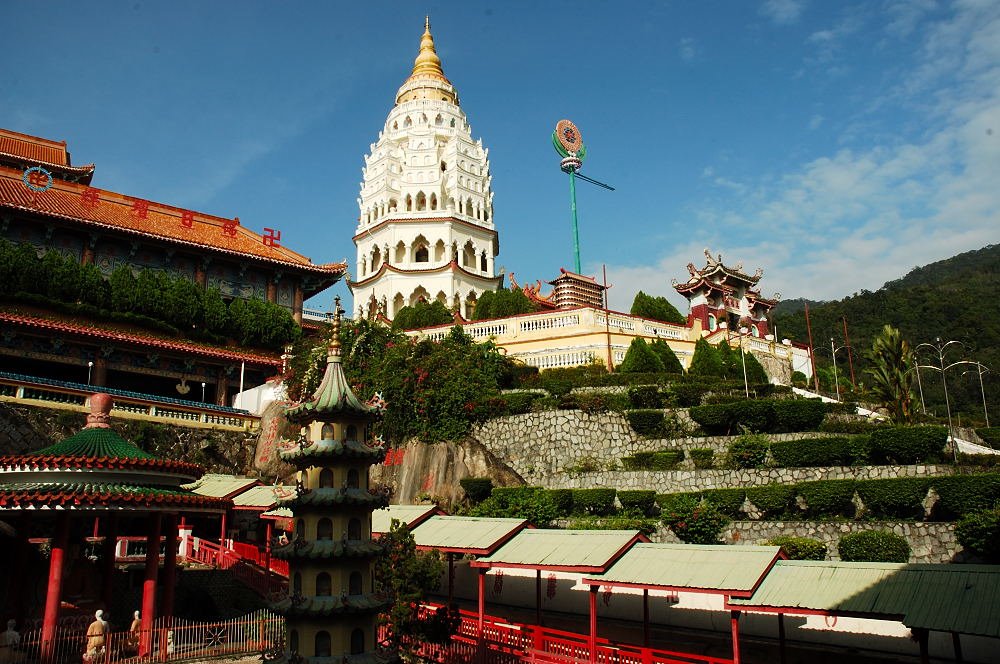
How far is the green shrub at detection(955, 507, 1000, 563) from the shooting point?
21125 millimetres

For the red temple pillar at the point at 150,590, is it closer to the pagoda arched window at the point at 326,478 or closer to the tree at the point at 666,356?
the pagoda arched window at the point at 326,478

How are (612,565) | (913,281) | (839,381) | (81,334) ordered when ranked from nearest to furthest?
1. (612,565)
2. (81,334)
3. (839,381)
4. (913,281)

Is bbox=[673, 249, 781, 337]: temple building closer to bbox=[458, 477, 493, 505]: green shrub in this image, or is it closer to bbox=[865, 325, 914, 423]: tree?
bbox=[865, 325, 914, 423]: tree

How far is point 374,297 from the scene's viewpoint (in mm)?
56406

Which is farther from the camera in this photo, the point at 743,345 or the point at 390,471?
Result: the point at 743,345

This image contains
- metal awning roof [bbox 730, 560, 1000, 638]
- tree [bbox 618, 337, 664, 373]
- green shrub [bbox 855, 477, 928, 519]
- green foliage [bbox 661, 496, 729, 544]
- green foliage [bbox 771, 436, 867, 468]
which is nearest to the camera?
metal awning roof [bbox 730, 560, 1000, 638]

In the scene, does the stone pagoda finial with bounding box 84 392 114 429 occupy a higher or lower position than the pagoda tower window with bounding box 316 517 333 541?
higher

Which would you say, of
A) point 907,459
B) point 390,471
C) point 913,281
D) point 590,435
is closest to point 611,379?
point 590,435

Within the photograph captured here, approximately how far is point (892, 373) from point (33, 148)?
54.5m

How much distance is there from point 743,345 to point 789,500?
19063 millimetres

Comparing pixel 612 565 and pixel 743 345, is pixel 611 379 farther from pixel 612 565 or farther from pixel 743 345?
pixel 612 565

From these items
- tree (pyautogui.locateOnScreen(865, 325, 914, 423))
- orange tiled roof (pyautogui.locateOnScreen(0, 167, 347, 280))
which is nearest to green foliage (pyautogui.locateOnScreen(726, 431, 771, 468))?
tree (pyautogui.locateOnScreen(865, 325, 914, 423))

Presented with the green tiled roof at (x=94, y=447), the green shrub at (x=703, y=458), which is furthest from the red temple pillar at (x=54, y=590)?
the green shrub at (x=703, y=458)

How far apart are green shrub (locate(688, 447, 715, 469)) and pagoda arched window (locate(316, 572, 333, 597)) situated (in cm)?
1775
